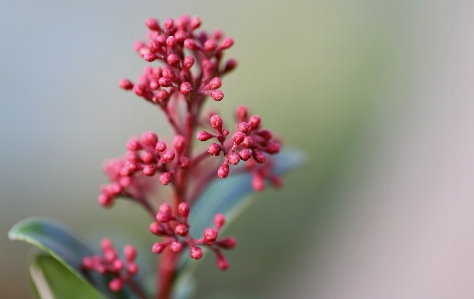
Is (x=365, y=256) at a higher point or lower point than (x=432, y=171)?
lower

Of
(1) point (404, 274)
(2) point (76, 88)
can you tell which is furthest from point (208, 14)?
(1) point (404, 274)

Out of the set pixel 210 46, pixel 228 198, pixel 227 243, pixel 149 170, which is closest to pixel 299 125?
pixel 228 198

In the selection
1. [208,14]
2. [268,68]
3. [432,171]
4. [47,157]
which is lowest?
[47,157]

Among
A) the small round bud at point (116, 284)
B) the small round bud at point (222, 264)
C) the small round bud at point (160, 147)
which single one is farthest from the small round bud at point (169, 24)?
the small round bud at point (116, 284)

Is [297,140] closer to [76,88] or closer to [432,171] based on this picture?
[432,171]

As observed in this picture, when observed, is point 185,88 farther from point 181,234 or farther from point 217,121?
point 181,234

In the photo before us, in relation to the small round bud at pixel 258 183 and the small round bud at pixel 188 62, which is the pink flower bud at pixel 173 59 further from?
the small round bud at pixel 258 183
